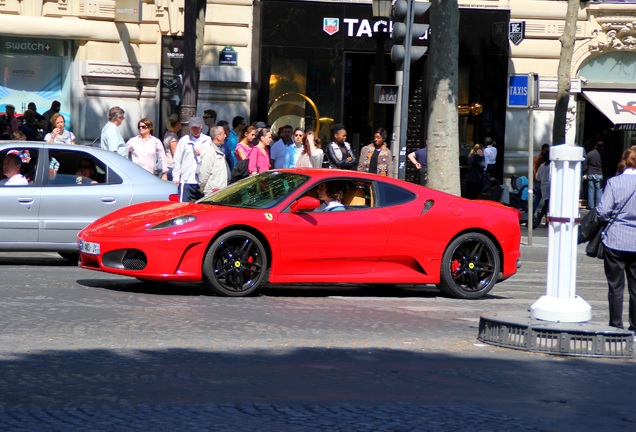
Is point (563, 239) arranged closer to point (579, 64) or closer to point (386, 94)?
point (386, 94)

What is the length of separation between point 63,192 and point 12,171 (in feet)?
2.00

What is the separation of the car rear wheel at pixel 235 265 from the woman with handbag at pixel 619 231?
347cm

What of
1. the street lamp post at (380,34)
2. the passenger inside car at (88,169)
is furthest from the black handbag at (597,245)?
the street lamp post at (380,34)

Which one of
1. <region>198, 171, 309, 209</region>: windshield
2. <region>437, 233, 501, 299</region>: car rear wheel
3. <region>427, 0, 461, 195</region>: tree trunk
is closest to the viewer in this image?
<region>198, 171, 309, 209</region>: windshield

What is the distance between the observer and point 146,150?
60.8 ft

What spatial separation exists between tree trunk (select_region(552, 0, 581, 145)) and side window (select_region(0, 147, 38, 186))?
12400 millimetres

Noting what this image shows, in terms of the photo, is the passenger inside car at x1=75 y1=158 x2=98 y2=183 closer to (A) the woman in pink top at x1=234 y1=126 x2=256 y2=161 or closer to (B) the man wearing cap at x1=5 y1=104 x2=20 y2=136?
(A) the woman in pink top at x1=234 y1=126 x2=256 y2=161

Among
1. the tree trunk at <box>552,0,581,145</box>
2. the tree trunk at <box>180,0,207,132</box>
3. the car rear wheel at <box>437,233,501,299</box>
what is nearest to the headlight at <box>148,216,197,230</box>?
the car rear wheel at <box>437,233,501,299</box>

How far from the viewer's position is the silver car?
13812 millimetres

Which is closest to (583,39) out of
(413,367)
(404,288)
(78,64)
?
(78,64)

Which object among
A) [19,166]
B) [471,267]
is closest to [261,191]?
[471,267]

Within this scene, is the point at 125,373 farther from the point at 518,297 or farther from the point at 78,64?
the point at 78,64

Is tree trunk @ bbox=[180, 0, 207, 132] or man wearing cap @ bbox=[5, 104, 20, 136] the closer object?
tree trunk @ bbox=[180, 0, 207, 132]

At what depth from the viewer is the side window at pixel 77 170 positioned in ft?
46.7
